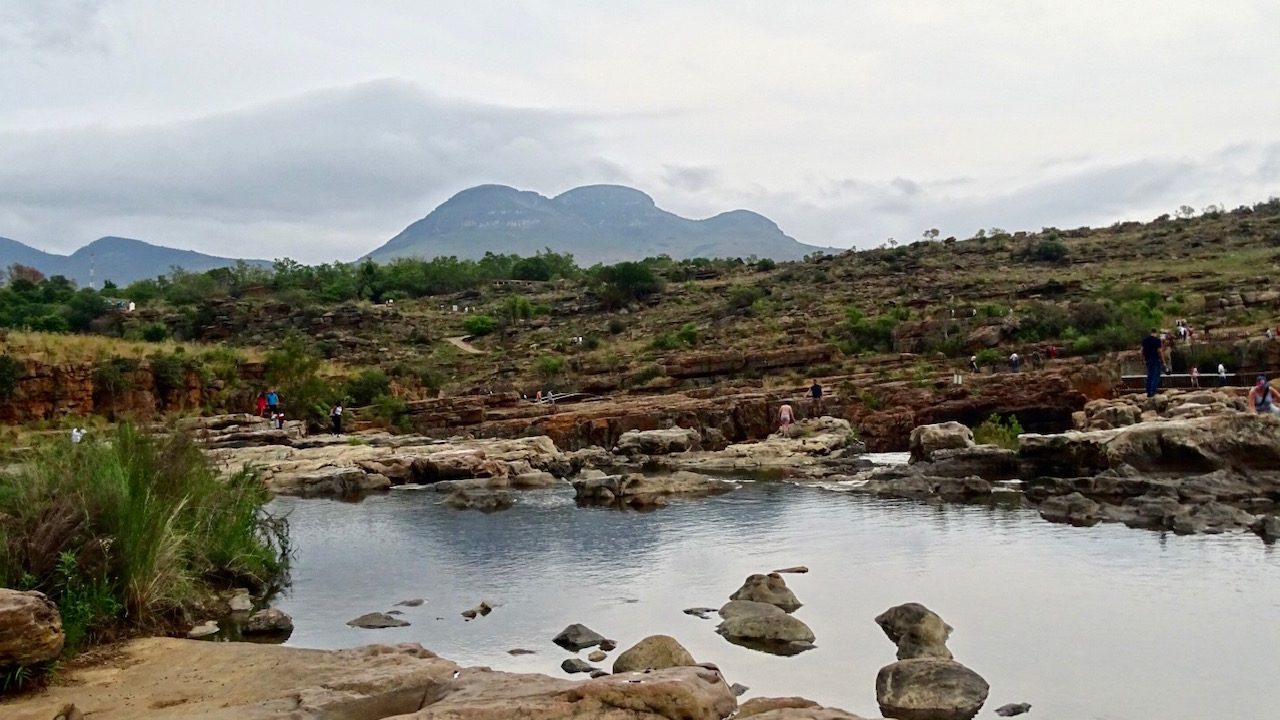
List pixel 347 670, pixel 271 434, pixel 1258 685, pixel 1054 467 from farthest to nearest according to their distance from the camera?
pixel 271 434 → pixel 1054 467 → pixel 1258 685 → pixel 347 670

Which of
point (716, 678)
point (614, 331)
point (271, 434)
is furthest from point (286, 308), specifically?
point (716, 678)

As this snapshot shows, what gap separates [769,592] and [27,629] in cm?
813

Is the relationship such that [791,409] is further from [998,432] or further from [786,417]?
[998,432]

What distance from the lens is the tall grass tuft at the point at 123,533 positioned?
10.2 meters

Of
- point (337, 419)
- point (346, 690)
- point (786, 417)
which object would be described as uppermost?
point (337, 419)

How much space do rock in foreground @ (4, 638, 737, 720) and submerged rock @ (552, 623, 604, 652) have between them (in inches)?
86.7

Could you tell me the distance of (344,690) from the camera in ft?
27.8

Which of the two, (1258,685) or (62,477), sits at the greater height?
(62,477)

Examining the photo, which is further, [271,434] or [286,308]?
[286,308]

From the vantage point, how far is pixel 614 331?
202 feet

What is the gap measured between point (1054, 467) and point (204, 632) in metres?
20.0

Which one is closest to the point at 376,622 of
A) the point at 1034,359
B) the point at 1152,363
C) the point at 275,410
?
→ the point at 1152,363

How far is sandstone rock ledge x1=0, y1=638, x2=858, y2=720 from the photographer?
7.25 m

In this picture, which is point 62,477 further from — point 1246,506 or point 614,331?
point 614,331
